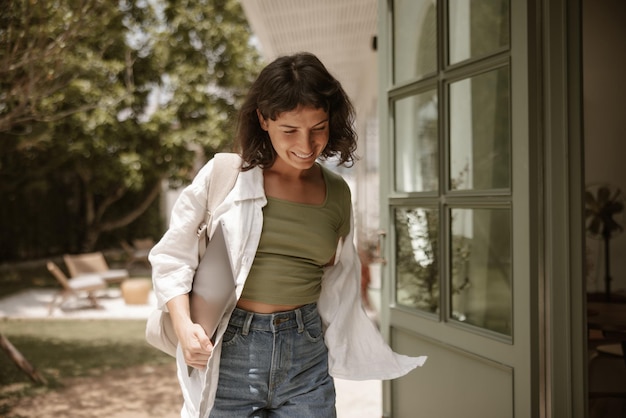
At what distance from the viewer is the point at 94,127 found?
39.2 ft

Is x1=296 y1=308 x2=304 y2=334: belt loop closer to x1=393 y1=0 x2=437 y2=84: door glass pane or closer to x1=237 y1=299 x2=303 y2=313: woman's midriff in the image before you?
x1=237 y1=299 x2=303 y2=313: woman's midriff

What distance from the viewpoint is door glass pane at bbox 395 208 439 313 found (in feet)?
9.94

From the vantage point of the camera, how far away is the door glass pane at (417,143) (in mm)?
3059

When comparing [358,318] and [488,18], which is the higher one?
[488,18]

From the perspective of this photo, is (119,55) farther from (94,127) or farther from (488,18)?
(488,18)

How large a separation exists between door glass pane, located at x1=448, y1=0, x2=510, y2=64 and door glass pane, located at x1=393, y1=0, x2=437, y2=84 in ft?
0.40

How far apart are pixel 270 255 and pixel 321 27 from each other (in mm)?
5783

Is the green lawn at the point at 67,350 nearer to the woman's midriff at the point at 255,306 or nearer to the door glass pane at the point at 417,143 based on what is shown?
the door glass pane at the point at 417,143

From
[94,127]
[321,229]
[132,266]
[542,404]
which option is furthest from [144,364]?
[132,266]

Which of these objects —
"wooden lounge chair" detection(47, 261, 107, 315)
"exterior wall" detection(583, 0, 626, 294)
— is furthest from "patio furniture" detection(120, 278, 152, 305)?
"exterior wall" detection(583, 0, 626, 294)

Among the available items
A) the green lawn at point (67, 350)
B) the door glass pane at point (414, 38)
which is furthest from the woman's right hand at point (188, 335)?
the green lawn at point (67, 350)

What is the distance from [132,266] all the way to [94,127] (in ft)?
13.7

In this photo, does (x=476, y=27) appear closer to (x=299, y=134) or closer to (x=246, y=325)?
(x=299, y=134)

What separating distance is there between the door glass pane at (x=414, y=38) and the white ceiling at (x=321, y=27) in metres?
2.65
